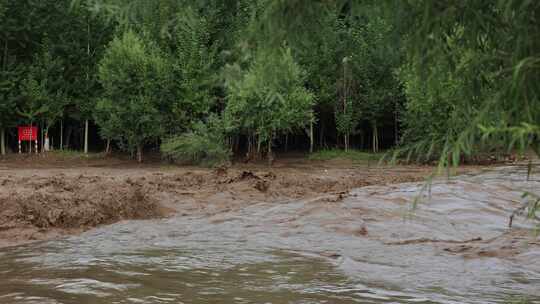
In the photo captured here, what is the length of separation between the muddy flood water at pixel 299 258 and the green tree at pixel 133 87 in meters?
19.3

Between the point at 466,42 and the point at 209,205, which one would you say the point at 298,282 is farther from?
the point at 209,205

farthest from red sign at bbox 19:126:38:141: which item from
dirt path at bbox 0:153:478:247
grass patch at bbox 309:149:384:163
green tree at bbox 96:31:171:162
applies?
dirt path at bbox 0:153:478:247

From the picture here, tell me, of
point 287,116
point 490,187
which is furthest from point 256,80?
point 287,116

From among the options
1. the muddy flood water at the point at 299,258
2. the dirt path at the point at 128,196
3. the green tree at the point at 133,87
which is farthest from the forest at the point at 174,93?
the muddy flood water at the point at 299,258

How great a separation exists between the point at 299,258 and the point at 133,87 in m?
25.5

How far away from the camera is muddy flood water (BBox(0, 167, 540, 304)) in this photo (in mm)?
7945

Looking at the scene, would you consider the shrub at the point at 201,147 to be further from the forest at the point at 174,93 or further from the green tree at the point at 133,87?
the green tree at the point at 133,87

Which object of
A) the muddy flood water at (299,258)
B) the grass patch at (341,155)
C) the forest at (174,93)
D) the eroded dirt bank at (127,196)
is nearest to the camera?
the muddy flood water at (299,258)

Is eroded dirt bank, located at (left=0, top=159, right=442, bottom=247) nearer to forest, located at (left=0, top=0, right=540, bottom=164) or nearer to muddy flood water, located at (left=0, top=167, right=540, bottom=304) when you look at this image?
muddy flood water, located at (left=0, top=167, right=540, bottom=304)

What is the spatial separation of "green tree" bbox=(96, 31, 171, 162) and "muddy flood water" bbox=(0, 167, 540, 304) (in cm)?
1928

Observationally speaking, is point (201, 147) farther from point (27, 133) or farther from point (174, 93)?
point (27, 133)

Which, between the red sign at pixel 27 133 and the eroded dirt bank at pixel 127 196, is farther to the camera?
the red sign at pixel 27 133

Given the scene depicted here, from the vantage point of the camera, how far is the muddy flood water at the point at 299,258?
26.1ft

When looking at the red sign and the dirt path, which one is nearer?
the dirt path
